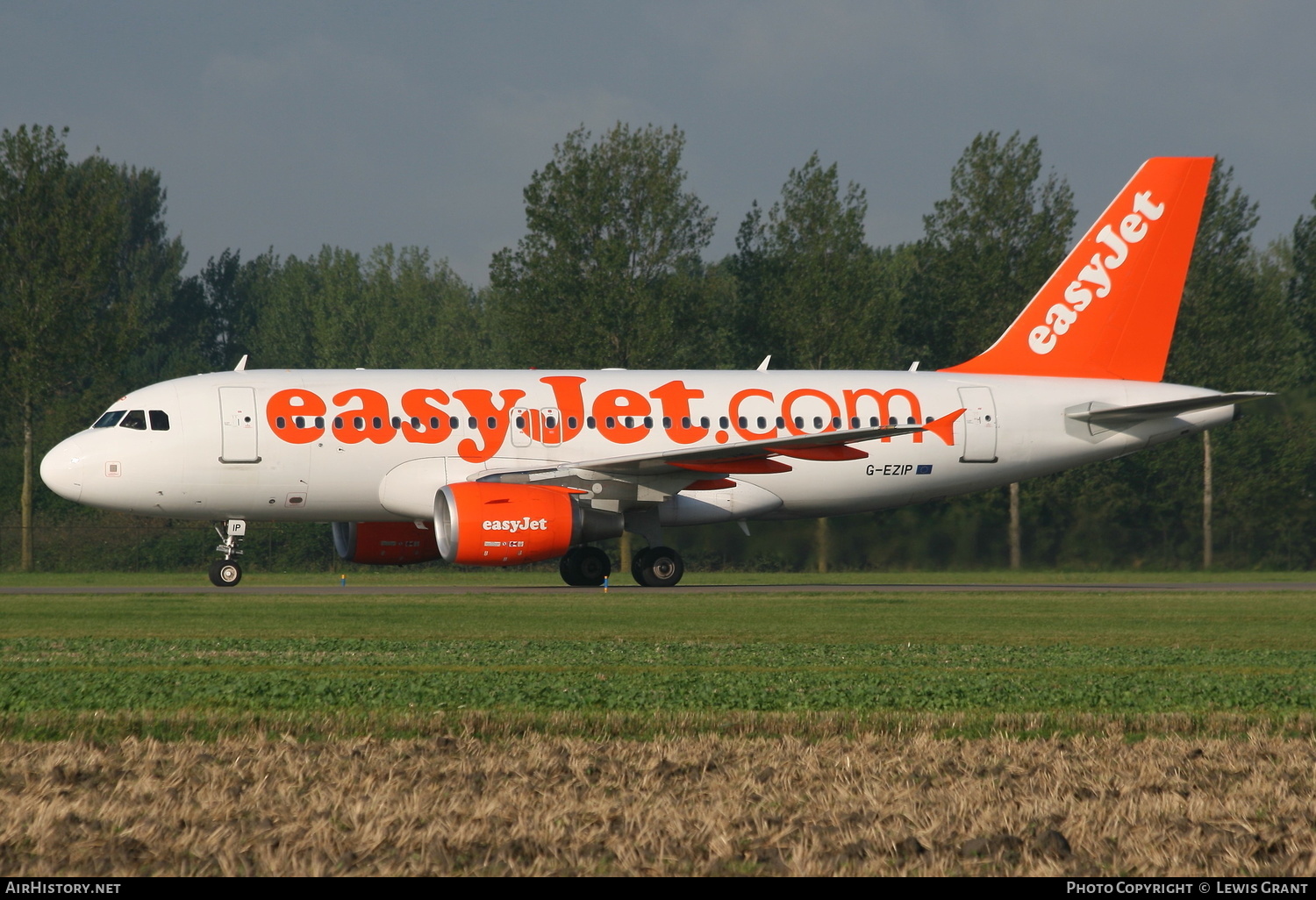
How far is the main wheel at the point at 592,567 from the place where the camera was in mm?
26750

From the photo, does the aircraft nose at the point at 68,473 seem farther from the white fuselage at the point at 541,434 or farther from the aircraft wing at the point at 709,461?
the aircraft wing at the point at 709,461

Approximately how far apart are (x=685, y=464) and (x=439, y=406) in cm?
433

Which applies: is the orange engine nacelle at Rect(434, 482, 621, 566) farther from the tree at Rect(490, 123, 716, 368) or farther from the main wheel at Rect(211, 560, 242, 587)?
the tree at Rect(490, 123, 716, 368)

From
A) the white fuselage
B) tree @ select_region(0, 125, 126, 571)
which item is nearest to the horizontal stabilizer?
the white fuselage

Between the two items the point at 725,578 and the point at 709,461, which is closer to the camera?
the point at 709,461

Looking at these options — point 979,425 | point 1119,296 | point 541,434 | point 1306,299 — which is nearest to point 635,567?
point 541,434

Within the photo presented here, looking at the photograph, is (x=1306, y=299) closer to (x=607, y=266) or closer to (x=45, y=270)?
(x=607, y=266)

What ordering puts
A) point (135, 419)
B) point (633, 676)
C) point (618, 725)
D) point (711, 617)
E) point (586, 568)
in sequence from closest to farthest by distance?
point (618, 725) < point (633, 676) < point (711, 617) < point (135, 419) < point (586, 568)

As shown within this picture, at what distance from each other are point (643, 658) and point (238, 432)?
14.8 m

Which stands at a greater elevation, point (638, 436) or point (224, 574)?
point (638, 436)

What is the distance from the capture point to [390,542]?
89.2 ft

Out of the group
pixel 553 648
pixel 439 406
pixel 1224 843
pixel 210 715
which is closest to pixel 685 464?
pixel 439 406

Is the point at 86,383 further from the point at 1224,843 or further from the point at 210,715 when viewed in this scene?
the point at 1224,843

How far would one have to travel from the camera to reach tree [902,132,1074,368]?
145 ft
